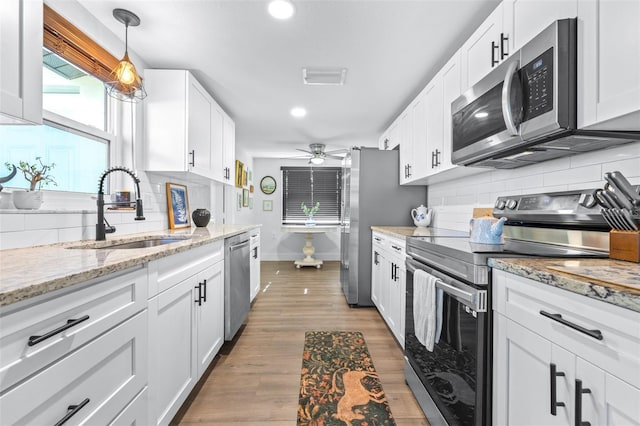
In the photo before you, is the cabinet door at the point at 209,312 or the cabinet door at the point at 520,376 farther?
the cabinet door at the point at 209,312

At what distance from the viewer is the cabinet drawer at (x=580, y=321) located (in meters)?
0.62

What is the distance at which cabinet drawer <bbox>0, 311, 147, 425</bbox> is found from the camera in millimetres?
690

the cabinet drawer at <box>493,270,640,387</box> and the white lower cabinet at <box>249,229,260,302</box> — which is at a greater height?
the cabinet drawer at <box>493,270,640,387</box>

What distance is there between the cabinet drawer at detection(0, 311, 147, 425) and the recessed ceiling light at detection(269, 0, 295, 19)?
179 cm

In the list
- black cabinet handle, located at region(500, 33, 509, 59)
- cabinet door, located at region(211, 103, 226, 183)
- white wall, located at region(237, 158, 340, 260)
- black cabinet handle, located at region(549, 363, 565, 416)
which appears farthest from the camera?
white wall, located at region(237, 158, 340, 260)

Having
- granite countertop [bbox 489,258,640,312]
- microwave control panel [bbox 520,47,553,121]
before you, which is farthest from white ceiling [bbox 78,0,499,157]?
granite countertop [bbox 489,258,640,312]

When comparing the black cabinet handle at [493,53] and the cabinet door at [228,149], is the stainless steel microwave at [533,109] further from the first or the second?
the cabinet door at [228,149]

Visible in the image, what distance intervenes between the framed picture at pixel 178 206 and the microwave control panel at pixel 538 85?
273cm

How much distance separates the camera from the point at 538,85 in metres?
1.22

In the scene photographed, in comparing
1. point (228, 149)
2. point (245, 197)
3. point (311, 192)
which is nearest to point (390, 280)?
point (228, 149)

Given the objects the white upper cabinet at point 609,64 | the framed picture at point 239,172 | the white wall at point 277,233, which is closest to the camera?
the white upper cabinet at point 609,64

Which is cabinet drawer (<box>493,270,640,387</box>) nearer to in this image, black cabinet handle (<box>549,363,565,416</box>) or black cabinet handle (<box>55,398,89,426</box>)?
black cabinet handle (<box>549,363,565,416</box>)

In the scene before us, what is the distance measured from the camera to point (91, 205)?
6.10 feet

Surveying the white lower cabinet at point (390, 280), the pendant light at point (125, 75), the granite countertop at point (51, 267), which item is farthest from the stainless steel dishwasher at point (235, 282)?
the white lower cabinet at point (390, 280)
